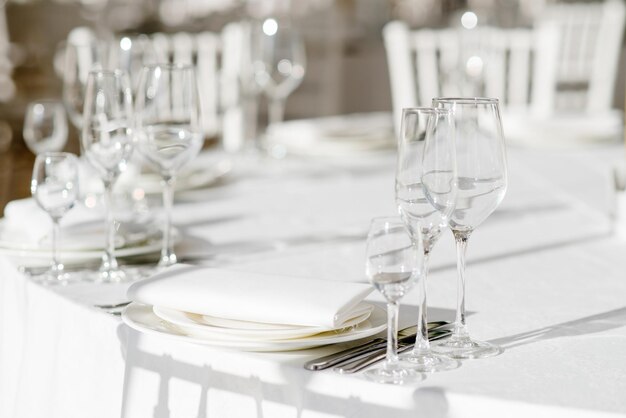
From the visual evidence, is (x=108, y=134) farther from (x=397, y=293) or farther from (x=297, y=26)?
(x=297, y=26)

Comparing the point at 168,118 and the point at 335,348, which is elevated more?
the point at 168,118

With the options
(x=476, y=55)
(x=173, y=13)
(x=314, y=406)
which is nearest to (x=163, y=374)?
(x=314, y=406)

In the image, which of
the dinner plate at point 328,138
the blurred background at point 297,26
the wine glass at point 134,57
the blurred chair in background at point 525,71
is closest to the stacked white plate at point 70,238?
the wine glass at point 134,57

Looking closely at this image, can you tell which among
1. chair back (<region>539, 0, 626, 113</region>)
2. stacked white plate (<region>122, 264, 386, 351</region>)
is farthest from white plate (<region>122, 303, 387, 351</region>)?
chair back (<region>539, 0, 626, 113</region>)

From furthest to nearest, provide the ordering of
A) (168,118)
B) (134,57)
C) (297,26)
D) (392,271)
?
(297,26) → (134,57) → (168,118) → (392,271)

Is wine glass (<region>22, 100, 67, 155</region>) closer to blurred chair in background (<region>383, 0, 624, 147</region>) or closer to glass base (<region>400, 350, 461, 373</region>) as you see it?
blurred chair in background (<region>383, 0, 624, 147</region>)

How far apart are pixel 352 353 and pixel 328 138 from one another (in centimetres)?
159

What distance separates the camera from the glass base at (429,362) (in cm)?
93

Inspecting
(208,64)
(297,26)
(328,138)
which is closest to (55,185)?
A: (328,138)

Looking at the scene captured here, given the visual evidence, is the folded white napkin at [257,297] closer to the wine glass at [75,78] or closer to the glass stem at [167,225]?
the glass stem at [167,225]

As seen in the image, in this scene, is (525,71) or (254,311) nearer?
(254,311)

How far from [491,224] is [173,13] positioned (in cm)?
677

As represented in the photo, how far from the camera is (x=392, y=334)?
2.97ft

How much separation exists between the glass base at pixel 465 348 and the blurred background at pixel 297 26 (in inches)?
226
